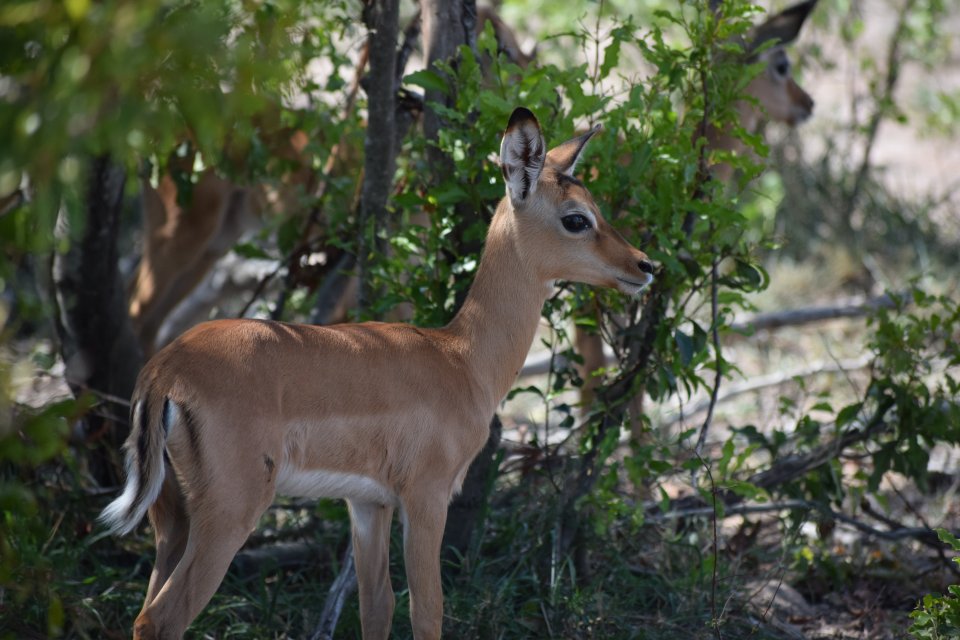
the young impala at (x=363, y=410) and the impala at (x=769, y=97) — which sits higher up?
the impala at (x=769, y=97)

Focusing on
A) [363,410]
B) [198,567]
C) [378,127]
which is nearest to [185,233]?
[378,127]

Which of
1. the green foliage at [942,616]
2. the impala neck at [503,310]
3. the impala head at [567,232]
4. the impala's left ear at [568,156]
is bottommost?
the green foliage at [942,616]

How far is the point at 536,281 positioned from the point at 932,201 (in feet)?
23.5

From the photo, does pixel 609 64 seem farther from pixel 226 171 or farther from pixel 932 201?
pixel 932 201

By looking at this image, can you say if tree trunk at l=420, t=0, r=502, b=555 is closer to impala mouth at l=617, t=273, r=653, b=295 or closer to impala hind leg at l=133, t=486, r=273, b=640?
impala mouth at l=617, t=273, r=653, b=295

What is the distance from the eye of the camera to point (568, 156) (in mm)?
4027

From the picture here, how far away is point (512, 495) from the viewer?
203 inches

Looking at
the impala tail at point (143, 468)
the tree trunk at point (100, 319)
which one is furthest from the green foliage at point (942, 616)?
the tree trunk at point (100, 319)

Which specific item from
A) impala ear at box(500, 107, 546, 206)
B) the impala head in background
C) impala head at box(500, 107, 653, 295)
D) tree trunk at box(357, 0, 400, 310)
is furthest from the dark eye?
the impala head in background

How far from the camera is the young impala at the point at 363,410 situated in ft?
10.3

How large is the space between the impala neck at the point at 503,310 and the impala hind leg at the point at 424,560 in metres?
0.52

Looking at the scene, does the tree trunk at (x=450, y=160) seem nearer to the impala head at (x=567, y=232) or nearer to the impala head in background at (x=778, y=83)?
the impala head at (x=567, y=232)

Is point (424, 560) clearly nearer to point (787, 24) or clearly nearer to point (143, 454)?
point (143, 454)

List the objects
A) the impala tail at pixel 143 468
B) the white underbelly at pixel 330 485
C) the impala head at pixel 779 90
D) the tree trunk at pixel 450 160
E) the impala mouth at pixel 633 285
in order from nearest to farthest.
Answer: the impala tail at pixel 143 468
the white underbelly at pixel 330 485
the impala mouth at pixel 633 285
the tree trunk at pixel 450 160
the impala head at pixel 779 90
